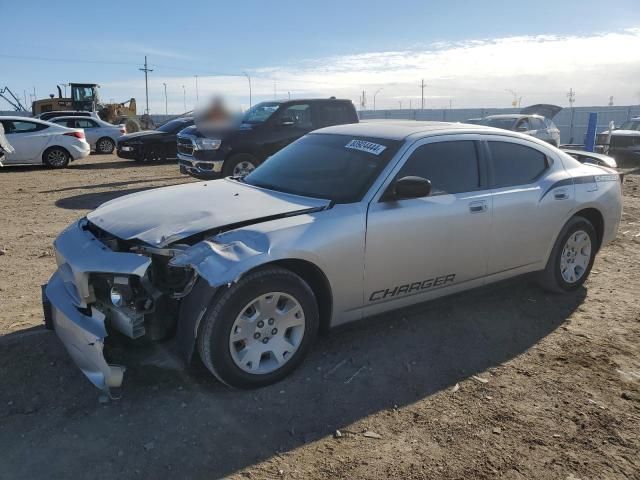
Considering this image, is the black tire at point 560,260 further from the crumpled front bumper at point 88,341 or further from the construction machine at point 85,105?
the construction machine at point 85,105

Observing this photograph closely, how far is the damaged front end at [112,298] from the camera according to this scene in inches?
121

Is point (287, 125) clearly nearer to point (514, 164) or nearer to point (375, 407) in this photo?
point (514, 164)

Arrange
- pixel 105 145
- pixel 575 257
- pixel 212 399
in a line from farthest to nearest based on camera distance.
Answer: pixel 105 145 → pixel 575 257 → pixel 212 399

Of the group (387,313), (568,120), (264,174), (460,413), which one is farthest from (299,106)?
(568,120)

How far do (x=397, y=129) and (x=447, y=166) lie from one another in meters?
0.51

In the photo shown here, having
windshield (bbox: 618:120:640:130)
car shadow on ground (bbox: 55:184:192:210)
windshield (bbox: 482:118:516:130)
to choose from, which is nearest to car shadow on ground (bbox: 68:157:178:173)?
car shadow on ground (bbox: 55:184:192:210)

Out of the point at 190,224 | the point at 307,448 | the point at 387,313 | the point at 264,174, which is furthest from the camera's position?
the point at 264,174

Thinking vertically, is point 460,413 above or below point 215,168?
below

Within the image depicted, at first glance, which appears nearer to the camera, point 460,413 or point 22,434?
point 22,434

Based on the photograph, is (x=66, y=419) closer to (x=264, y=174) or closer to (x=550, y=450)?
(x=264, y=174)

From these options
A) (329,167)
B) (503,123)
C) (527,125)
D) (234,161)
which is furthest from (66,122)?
(329,167)

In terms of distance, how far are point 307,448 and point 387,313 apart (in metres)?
1.36

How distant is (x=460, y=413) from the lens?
10.6 ft

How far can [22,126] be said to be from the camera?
49.0ft
